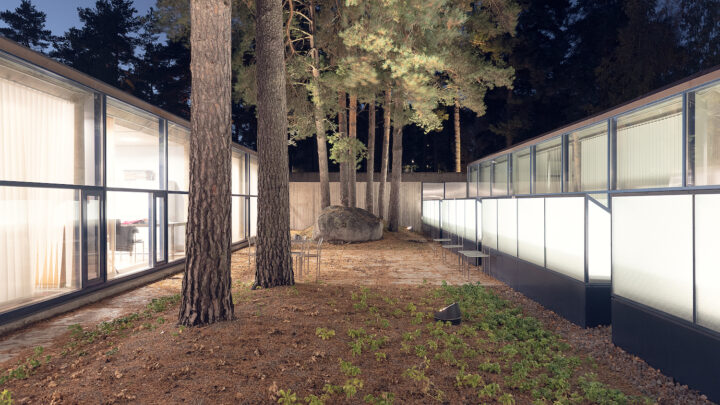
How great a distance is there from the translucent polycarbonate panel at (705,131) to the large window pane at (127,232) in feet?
30.0

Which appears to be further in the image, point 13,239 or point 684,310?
point 13,239

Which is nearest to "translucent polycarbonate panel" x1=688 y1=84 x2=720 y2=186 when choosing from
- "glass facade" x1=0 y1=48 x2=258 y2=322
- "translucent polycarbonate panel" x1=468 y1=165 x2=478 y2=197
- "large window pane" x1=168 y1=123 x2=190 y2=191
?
"glass facade" x1=0 y1=48 x2=258 y2=322

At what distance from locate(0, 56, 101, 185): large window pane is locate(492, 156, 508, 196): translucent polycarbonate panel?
12.8m

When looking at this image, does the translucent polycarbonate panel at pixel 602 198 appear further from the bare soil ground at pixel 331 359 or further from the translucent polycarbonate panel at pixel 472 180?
the translucent polycarbonate panel at pixel 472 180

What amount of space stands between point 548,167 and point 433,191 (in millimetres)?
10746

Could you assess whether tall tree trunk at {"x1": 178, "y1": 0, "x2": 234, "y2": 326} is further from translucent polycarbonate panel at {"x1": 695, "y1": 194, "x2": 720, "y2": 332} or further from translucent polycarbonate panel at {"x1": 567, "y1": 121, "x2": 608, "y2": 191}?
translucent polycarbonate panel at {"x1": 567, "y1": 121, "x2": 608, "y2": 191}

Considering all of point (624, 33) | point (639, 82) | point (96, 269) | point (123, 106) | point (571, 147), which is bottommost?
point (96, 269)

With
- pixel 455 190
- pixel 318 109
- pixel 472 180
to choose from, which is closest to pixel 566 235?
pixel 318 109

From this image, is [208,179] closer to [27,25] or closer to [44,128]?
[44,128]

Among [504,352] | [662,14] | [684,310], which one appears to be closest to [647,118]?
[684,310]

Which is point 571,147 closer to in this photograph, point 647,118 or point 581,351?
point 647,118

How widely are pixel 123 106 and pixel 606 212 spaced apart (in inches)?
342

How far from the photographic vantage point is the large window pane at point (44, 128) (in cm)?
590

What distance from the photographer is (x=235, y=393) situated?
3.46 metres
